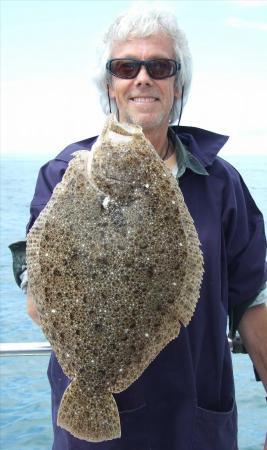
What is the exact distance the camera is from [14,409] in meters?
6.83

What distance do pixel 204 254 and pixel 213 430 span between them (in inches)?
32.0

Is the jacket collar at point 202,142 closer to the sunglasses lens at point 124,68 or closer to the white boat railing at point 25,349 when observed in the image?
the sunglasses lens at point 124,68

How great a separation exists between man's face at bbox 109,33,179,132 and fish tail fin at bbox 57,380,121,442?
113 cm

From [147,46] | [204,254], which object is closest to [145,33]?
[147,46]

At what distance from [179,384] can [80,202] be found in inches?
39.6

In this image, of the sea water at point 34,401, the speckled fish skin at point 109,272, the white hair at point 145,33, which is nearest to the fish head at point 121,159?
the speckled fish skin at point 109,272

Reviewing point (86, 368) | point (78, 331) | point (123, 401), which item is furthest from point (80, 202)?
point (123, 401)

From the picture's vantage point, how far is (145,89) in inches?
101

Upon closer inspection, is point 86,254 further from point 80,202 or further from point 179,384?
point 179,384

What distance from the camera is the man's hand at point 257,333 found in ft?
9.64

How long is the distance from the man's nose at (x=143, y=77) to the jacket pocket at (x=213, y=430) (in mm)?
1450

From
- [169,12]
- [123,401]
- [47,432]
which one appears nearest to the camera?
[123,401]

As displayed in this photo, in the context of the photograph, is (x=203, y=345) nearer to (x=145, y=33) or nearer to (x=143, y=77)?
(x=143, y=77)

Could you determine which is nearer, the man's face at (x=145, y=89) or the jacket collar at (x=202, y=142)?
the man's face at (x=145, y=89)
